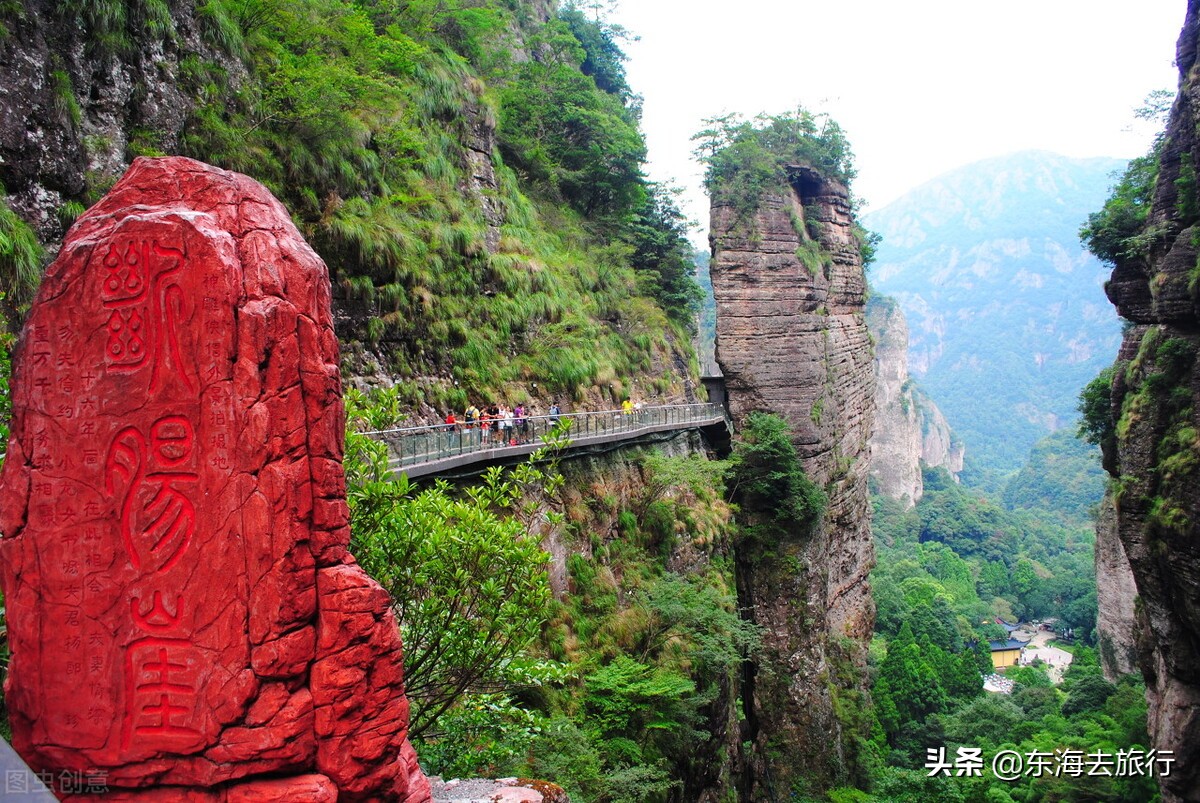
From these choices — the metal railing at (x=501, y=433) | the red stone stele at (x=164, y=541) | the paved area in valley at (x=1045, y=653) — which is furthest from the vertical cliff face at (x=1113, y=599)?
the red stone stele at (x=164, y=541)

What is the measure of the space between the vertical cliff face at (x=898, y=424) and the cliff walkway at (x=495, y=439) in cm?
5486

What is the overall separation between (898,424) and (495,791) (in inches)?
3198

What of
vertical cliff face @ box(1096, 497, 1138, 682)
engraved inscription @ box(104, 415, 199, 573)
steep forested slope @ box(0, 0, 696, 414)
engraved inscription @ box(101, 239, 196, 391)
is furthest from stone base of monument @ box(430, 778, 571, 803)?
vertical cliff face @ box(1096, 497, 1138, 682)

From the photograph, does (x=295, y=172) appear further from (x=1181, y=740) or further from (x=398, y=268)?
(x=1181, y=740)

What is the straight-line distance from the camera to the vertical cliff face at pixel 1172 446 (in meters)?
14.8

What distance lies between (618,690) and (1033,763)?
1563 centimetres

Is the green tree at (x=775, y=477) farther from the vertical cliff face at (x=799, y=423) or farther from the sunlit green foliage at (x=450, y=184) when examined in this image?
the sunlit green foliage at (x=450, y=184)

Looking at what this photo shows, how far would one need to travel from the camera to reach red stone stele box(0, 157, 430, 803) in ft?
15.0

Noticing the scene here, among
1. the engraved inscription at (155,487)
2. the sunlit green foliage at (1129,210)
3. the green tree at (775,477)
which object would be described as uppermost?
the sunlit green foliage at (1129,210)

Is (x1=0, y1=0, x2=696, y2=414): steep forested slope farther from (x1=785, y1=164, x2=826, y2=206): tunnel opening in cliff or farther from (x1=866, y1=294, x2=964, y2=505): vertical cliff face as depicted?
(x1=866, y1=294, x2=964, y2=505): vertical cliff face

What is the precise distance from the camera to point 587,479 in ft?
51.6

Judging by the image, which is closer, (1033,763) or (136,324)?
(136,324)

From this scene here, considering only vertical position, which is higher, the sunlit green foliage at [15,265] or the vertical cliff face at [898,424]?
the sunlit green foliage at [15,265]

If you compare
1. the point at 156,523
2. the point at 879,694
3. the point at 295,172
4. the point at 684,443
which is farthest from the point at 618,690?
the point at 879,694
